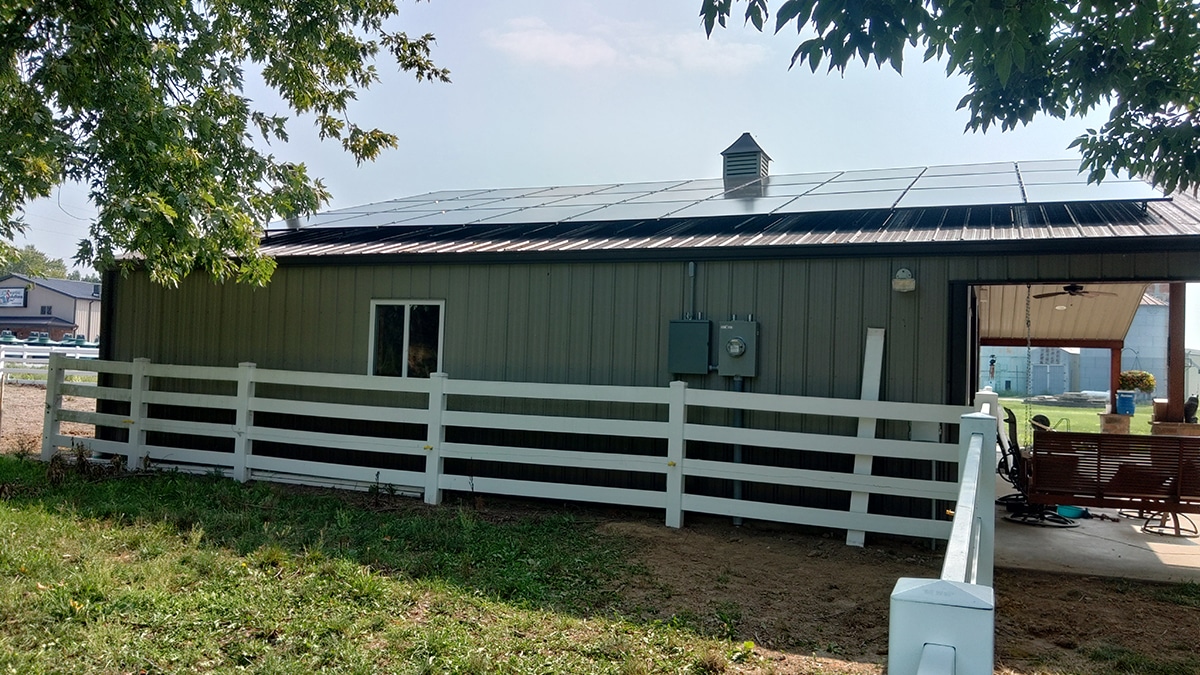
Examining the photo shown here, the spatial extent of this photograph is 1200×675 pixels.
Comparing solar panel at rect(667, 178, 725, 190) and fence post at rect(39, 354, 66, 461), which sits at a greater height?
solar panel at rect(667, 178, 725, 190)

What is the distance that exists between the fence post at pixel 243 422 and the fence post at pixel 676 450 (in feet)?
13.8

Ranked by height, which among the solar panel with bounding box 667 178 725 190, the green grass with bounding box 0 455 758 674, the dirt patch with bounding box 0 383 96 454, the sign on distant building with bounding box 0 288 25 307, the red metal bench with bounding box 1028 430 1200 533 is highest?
the sign on distant building with bounding box 0 288 25 307

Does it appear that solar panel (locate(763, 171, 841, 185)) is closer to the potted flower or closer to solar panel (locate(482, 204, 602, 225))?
solar panel (locate(482, 204, 602, 225))

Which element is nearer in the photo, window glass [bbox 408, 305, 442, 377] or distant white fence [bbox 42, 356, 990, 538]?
distant white fence [bbox 42, 356, 990, 538]

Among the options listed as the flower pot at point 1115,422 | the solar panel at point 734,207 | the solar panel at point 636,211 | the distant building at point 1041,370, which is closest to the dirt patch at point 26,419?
the solar panel at point 636,211

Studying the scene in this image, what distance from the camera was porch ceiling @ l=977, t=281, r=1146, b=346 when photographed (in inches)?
371

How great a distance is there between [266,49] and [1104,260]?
849cm

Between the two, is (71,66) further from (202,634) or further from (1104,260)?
(1104,260)

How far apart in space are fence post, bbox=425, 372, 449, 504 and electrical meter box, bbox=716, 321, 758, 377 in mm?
2454

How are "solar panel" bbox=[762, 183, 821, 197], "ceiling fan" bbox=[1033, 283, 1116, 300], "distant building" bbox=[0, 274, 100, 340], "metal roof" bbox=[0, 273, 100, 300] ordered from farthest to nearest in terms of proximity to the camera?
"metal roof" bbox=[0, 273, 100, 300] < "distant building" bbox=[0, 274, 100, 340] < "ceiling fan" bbox=[1033, 283, 1116, 300] < "solar panel" bbox=[762, 183, 821, 197]

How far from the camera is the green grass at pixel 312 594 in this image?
3.58m

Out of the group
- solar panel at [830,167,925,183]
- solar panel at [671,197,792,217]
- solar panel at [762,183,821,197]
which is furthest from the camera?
solar panel at [830,167,925,183]

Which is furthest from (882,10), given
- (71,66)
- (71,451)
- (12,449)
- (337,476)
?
(12,449)

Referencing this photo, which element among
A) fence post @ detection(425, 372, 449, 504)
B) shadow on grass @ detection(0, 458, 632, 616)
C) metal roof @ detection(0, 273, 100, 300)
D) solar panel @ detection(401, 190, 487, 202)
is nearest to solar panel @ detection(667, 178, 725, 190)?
solar panel @ detection(401, 190, 487, 202)
